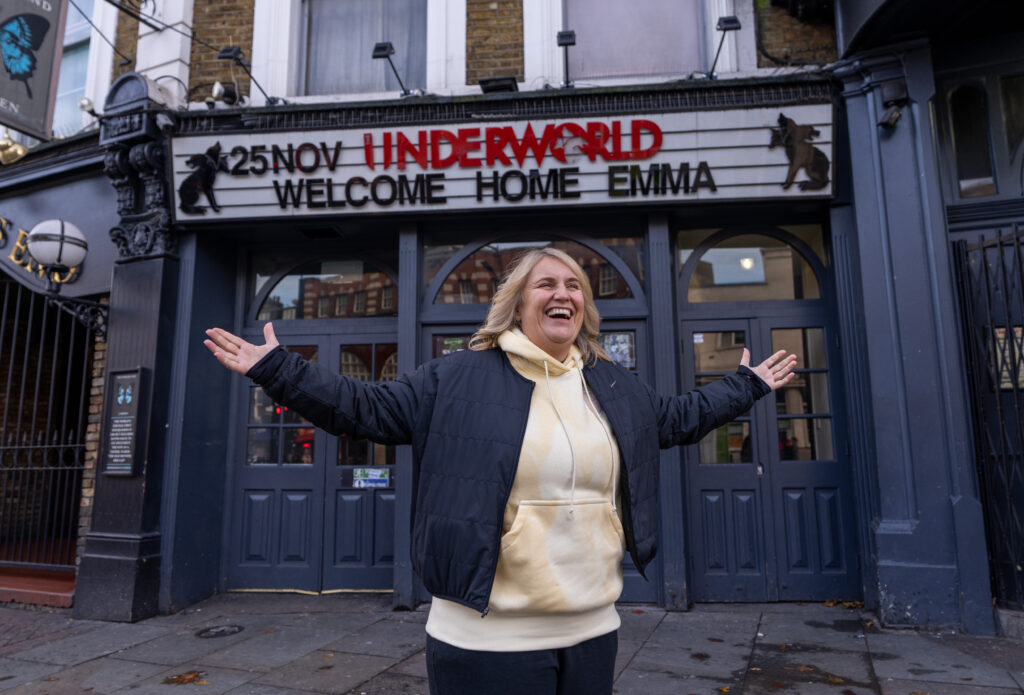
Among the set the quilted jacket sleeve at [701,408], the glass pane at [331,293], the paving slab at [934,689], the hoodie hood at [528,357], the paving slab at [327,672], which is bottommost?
the paving slab at [327,672]

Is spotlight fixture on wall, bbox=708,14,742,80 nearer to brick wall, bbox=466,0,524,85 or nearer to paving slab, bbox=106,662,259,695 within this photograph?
brick wall, bbox=466,0,524,85

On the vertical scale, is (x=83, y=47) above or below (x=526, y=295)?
above

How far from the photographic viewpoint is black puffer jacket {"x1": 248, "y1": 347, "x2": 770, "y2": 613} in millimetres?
1785

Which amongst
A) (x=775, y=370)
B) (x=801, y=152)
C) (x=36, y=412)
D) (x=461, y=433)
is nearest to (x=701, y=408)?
(x=775, y=370)

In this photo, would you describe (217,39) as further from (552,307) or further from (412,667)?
(552,307)

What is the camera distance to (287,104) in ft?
20.9

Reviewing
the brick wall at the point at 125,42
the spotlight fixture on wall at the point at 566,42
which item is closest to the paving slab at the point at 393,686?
the spotlight fixture on wall at the point at 566,42

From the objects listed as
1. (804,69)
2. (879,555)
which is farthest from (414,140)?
(879,555)

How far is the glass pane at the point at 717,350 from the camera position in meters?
6.14

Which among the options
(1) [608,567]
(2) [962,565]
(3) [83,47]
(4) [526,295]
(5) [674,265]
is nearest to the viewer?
(1) [608,567]

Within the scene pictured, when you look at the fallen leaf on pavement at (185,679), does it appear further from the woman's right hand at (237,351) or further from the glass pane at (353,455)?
the woman's right hand at (237,351)

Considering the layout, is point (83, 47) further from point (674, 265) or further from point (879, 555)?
point (879, 555)

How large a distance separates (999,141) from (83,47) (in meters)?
9.47

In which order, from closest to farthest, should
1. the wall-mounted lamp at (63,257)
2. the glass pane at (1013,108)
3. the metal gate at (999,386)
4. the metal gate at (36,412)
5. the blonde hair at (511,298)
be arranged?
the blonde hair at (511,298) < the metal gate at (999,386) < the glass pane at (1013,108) < the wall-mounted lamp at (63,257) < the metal gate at (36,412)
